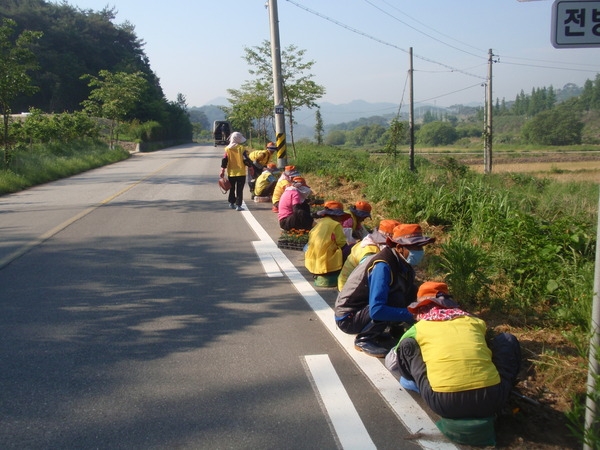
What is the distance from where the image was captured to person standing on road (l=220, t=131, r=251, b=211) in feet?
37.9

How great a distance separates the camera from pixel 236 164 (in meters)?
11.7

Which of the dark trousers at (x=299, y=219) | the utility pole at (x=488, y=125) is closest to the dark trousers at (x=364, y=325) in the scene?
the dark trousers at (x=299, y=219)

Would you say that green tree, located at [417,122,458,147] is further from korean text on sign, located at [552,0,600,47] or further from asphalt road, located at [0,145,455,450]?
korean text on sign, located at [552,0,600,47]

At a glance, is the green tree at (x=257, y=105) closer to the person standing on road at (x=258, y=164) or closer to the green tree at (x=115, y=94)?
the green tree at (x=115, y=94)

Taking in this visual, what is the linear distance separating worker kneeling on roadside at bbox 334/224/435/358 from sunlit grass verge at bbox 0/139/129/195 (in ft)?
47.1

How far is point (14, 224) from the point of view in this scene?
33.9 feet

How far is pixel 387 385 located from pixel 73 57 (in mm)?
75921

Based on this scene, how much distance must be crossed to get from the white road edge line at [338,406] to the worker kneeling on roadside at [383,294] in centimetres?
39

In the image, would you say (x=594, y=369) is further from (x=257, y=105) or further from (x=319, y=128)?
(x=319, y=128)

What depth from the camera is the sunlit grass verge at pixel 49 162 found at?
17.3 metres

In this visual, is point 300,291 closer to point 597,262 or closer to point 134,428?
point 134,428

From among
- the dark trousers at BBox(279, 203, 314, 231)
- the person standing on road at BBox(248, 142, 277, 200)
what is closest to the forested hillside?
the person standing on road at BBox(248, 142, 277, 200)

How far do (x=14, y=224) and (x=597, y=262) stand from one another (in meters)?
10.3

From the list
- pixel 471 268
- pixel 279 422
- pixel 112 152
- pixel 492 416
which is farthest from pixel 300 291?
pixel 112 152
